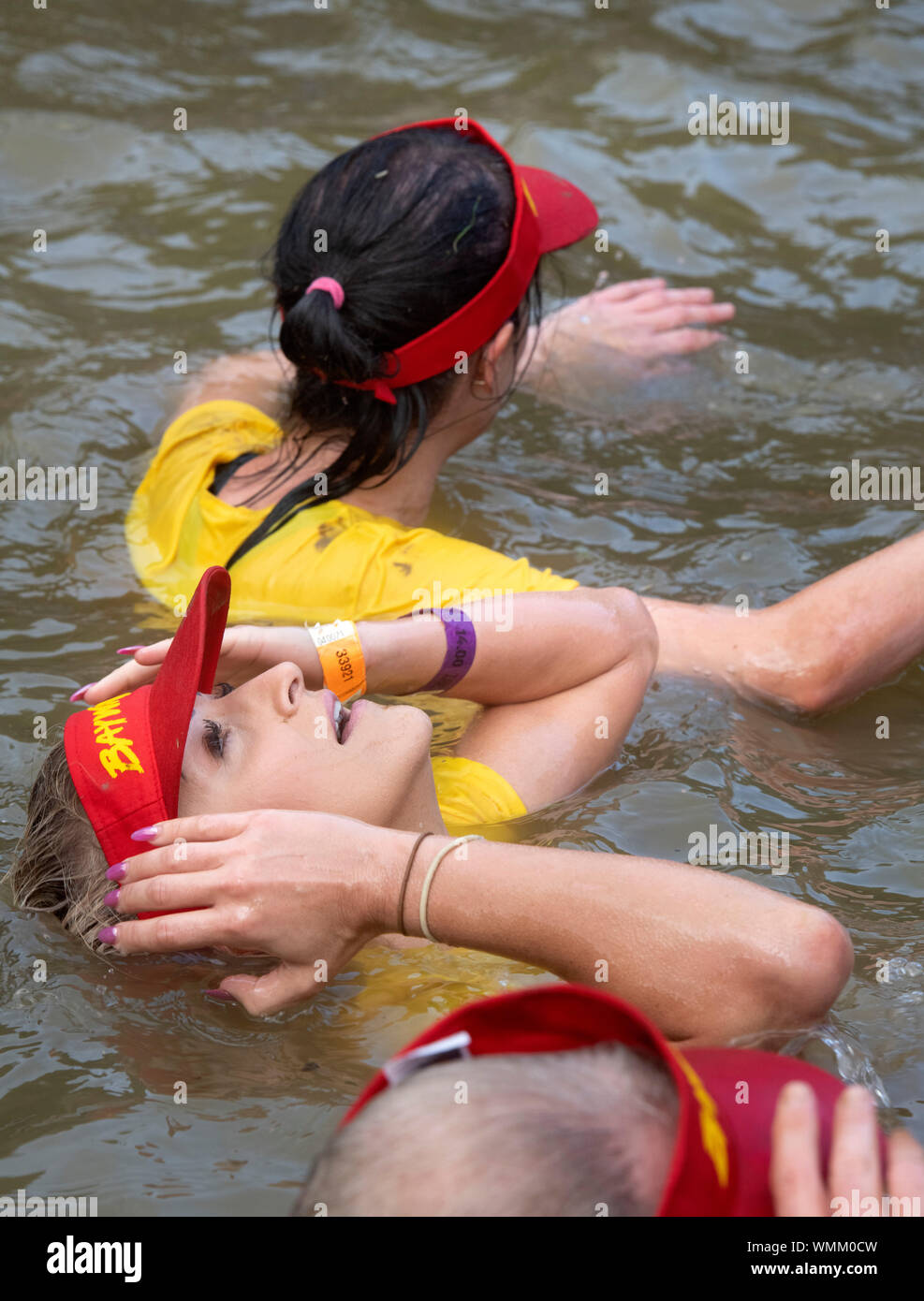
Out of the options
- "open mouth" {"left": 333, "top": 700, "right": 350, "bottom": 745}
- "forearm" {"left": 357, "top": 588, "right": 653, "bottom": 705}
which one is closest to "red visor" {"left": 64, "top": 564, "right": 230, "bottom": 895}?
"open mouth" {"left": 333, "top": 700, "right": 350, "bottom": 745}

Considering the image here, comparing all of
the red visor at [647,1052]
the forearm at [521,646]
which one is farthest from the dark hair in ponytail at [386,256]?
the red visor at [647,1052]

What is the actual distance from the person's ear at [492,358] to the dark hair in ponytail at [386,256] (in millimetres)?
30

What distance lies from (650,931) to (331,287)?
1829 mm

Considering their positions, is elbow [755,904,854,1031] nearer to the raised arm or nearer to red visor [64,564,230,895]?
the raised arm

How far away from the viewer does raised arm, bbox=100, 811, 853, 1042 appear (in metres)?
2.18

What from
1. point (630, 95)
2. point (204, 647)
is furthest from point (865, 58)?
point (204, 647)

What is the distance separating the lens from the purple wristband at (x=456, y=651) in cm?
298

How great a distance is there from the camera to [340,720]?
8.25 feet

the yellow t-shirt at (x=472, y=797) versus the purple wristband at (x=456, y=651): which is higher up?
the purple wristband at (x=456, y=651)

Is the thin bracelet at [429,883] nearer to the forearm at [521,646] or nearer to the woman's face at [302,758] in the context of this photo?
the woman's face at [302,758]

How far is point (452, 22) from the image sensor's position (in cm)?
761

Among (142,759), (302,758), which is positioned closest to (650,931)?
(302,758)
